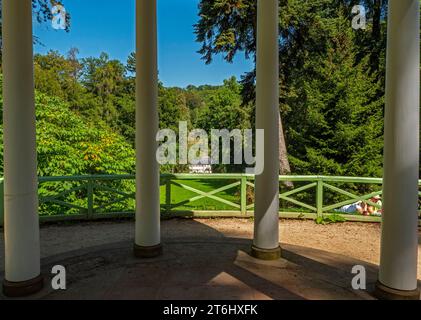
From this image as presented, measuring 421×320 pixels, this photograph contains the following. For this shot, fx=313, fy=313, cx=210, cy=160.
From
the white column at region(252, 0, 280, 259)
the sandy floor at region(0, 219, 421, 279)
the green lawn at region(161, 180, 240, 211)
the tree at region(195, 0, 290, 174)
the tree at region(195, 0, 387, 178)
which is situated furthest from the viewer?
the tree at region(195, 0, 387, 178)

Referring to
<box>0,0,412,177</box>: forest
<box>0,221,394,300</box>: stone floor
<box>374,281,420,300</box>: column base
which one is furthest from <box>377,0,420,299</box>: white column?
<box>0,0,412,177</box>: forest

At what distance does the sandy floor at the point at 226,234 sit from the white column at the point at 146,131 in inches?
42.3

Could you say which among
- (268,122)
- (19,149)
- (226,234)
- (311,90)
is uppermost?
(311,90)

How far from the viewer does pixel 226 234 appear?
6168mm

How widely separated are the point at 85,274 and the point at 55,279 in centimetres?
38

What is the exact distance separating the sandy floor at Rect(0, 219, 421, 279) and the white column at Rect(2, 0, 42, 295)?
5.95 feet

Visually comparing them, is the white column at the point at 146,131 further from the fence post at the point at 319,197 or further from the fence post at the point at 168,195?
the fence post at the point at 319,197

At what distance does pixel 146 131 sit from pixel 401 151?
3088 millimetres

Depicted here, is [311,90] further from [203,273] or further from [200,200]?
[203,273]

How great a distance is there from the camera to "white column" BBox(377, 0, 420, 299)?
2953mm

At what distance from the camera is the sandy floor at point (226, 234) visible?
213 inches

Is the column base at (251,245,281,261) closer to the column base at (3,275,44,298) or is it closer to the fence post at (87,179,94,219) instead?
the column base at (3,275,44,298)

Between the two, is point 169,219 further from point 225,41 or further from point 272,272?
point 225,41

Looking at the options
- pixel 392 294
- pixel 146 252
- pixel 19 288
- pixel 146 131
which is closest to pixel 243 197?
pixel 146 252
